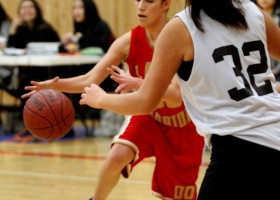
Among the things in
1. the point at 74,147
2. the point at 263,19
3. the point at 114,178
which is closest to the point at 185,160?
the point at 114,178

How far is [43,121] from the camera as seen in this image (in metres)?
4.83

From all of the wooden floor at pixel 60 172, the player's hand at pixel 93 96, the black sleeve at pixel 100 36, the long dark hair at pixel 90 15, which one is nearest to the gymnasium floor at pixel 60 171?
the wooden floor at pixel 60 172

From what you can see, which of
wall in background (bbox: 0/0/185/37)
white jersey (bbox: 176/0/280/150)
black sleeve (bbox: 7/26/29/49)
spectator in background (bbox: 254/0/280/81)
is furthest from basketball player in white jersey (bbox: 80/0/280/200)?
wall in background (bbox: 0/0/185/37)

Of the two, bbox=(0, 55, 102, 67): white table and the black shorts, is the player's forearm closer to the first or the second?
the black shorts

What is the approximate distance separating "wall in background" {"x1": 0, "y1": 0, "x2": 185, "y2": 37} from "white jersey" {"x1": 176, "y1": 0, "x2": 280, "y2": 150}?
8742 mm

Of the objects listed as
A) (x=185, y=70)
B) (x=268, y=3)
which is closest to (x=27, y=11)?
(x=268, y=3)

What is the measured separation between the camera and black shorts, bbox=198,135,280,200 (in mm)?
2990

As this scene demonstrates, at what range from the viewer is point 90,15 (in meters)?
10.8

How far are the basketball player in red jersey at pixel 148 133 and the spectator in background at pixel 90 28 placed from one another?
17.9 ft

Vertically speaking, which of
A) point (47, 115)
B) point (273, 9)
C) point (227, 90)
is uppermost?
point (227, 90)

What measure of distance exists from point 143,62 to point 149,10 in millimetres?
407

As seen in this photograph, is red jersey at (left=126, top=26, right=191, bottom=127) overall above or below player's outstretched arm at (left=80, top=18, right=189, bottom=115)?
below

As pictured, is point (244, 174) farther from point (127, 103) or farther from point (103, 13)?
point (103, 13)

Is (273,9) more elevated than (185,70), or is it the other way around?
(185,70)
